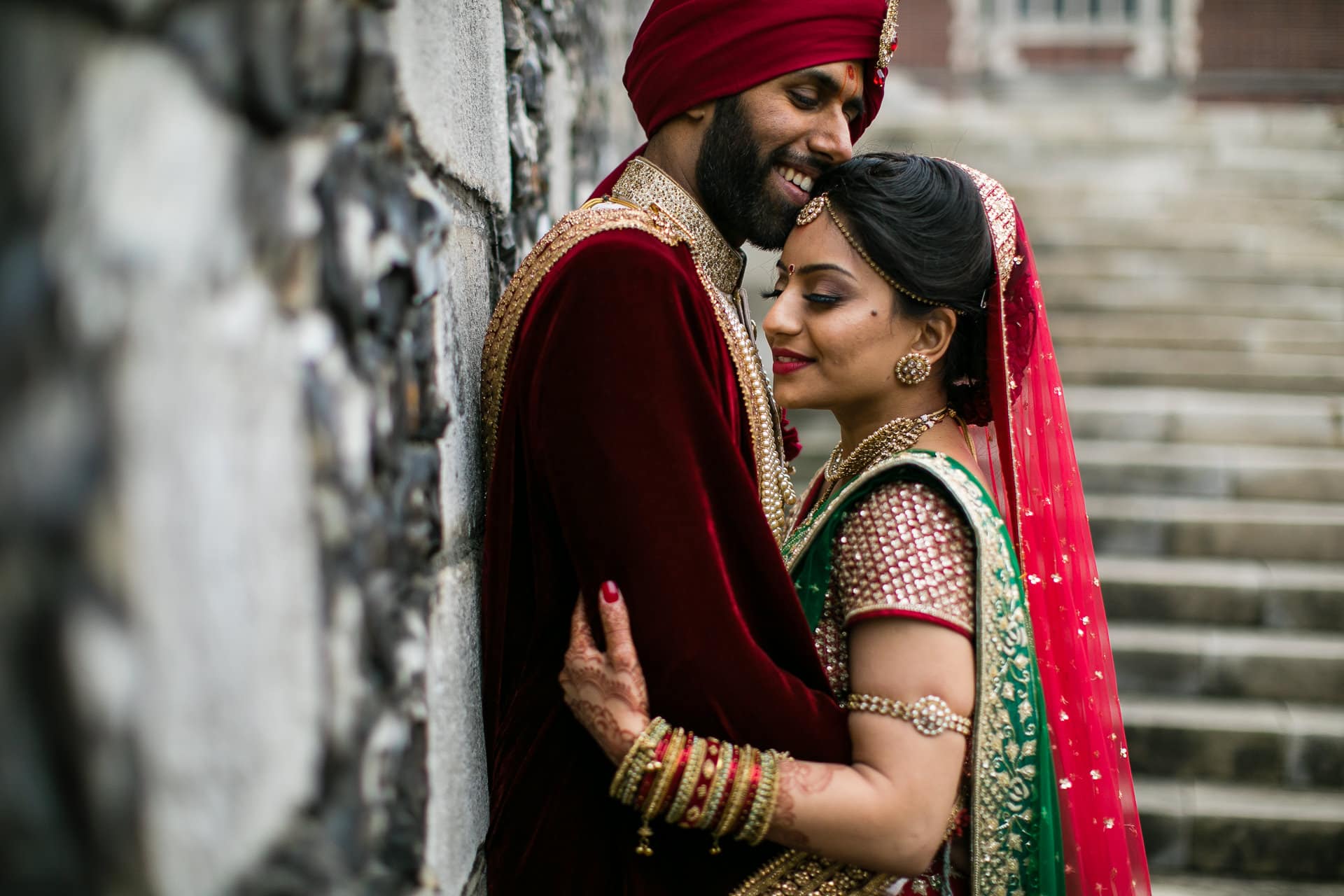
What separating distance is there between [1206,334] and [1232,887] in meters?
3.08

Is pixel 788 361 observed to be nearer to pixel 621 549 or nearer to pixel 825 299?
pixel 825 299

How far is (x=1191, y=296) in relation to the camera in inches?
230

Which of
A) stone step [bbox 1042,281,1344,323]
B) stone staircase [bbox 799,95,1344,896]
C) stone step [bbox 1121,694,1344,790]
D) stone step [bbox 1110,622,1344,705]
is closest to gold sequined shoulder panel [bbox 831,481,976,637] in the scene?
stone staircase [bbox 799,95,1344,896]

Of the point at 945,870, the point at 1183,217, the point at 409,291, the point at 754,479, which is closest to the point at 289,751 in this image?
the point at 409,291

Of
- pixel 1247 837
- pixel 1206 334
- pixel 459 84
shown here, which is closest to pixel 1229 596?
pixel 1247 837

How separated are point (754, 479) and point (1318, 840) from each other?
2.78m

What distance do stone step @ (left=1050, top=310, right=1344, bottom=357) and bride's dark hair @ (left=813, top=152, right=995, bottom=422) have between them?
153 inches

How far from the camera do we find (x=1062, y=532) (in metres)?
1.85

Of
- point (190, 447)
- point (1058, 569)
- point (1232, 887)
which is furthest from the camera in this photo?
point (1232, 887)

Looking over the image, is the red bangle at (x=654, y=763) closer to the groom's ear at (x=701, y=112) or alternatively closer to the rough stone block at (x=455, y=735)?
the rough stone block at (x=455, y=735)

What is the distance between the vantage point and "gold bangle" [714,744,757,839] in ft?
4.12

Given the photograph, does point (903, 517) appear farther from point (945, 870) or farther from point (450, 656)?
point (450, 656)

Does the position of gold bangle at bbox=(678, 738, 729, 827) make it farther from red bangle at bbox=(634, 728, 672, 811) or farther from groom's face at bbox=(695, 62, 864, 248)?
groom's face at bbox=(695, 62, 864, 248)

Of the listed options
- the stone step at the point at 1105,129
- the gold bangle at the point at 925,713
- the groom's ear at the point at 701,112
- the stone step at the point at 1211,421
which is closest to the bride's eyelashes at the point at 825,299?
the groom's ear at the point at 701,112
